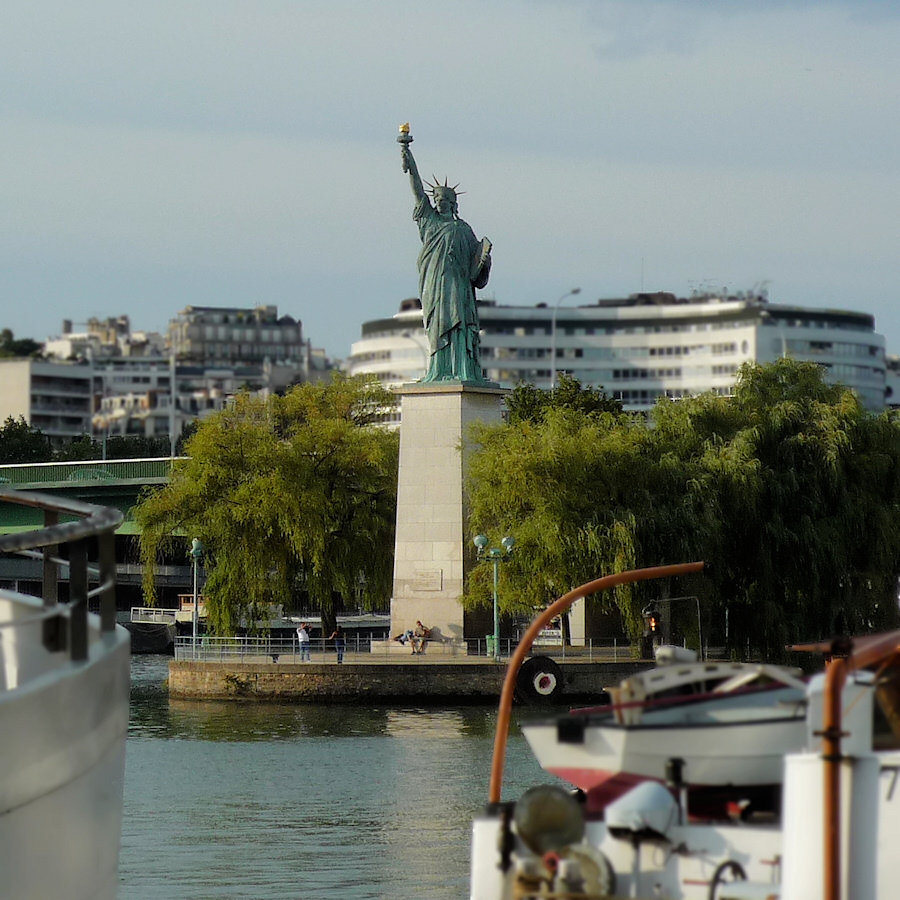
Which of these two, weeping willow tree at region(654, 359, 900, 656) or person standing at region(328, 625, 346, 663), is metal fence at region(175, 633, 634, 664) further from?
weeping willow tree at region(654, 359, 900, 656)

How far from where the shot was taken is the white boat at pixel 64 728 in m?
10.1

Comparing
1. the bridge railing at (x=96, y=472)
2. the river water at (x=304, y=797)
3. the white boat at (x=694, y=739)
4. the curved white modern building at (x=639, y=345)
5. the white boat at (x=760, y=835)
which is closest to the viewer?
the white boat at (x=760, y=835)

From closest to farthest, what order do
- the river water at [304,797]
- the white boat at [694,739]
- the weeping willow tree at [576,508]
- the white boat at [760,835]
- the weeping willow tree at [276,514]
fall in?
the white boat at [760,835] < the white boat at [694,739] < the river water at [304,797] < the weeping willow tree at [576,508] < the weeping willow tree at [276,514]

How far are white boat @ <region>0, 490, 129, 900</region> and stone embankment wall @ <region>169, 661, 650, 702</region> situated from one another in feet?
118

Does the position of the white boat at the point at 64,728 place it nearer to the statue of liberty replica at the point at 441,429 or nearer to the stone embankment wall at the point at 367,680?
the stone embankment wall at the point at 367,680

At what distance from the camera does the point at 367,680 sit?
48.5 metres

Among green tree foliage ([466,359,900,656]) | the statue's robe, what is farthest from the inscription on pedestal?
the statue's robe

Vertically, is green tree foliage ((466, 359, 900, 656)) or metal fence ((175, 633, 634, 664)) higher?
green tree foliage ((466, 359, 900, 656))

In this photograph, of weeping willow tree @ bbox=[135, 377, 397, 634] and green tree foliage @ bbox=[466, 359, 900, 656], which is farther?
weeping willow tree @ bbox=[135, 377, 397, 634]

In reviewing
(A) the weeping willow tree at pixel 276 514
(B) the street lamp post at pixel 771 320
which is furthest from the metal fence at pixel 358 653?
(B) the street lamp post at pixel 771 320

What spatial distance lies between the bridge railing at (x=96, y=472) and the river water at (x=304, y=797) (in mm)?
21818

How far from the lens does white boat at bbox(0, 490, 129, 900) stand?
10.1m

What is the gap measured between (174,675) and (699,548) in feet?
41.0

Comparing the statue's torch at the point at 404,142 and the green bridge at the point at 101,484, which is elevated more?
the statue's torch at the point at 404,142
